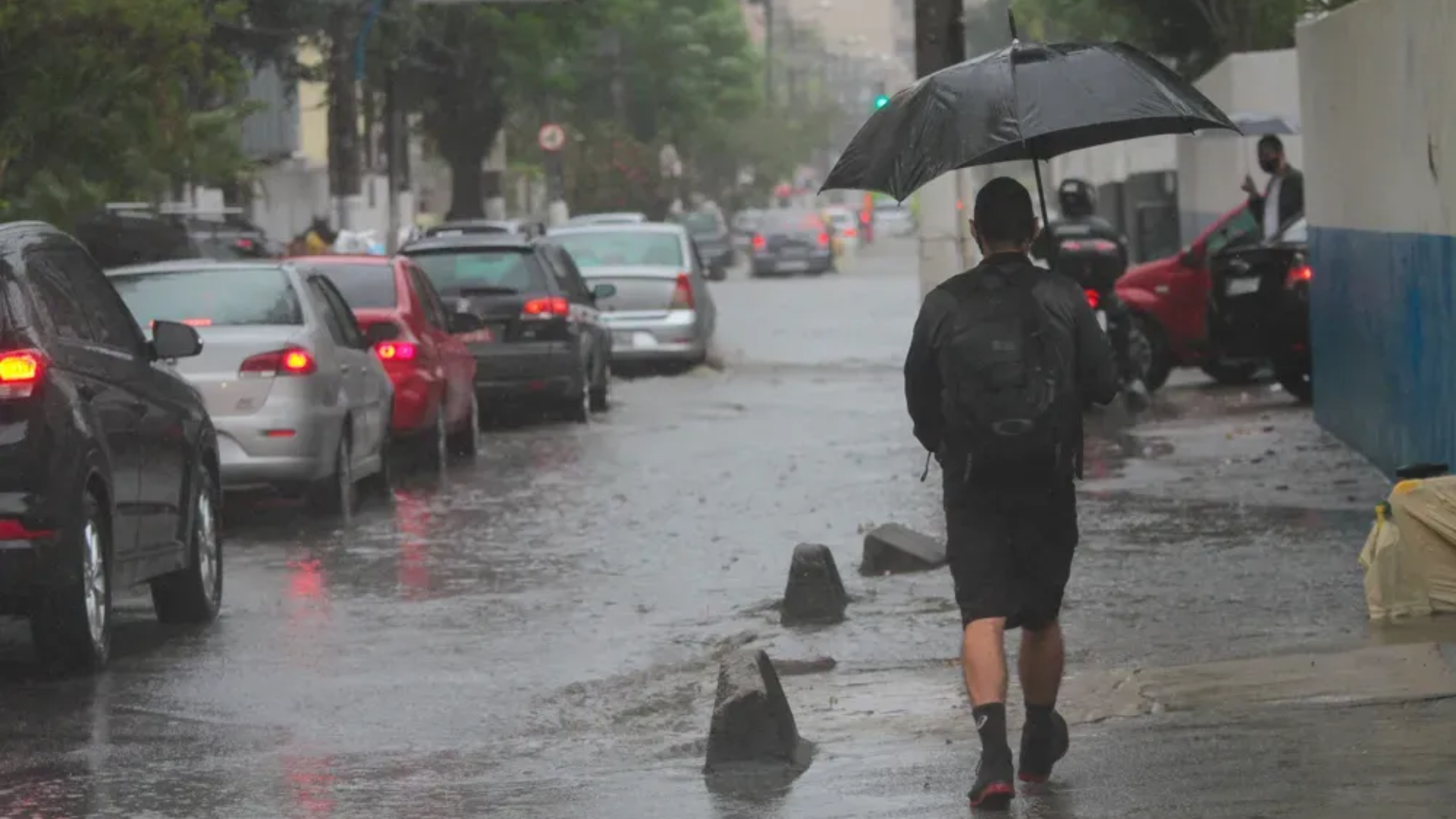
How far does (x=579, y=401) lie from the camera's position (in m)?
23.7

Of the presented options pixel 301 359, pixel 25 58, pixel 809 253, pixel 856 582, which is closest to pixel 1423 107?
pixel 856 582

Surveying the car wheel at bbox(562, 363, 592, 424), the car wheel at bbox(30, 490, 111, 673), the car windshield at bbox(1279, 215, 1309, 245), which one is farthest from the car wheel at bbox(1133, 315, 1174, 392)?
the car wheel at bbox(30, 490, 111, 673)

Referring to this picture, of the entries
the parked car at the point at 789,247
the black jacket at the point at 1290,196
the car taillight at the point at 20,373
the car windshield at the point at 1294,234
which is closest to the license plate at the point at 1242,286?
the car windshield at the point at 1294,234

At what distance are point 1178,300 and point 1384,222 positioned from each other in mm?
8778

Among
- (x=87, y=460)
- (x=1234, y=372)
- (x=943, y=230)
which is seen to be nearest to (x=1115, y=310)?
(x=943, y=230)

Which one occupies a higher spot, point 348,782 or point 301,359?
point 301,359

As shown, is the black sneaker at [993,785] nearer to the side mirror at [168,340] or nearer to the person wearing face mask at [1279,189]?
the side mirror at [168,340]

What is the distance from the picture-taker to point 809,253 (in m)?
67.6

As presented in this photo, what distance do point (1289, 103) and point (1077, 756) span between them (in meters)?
22.9

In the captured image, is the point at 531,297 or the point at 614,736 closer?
the point at 614,736

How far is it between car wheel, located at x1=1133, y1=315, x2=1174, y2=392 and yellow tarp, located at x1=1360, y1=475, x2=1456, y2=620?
44.8ft

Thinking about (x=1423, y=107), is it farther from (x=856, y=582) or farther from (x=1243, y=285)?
(x=1243, y=285)

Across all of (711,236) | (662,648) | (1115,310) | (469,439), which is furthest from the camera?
(711,236)

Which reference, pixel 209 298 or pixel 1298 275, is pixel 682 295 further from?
pixel 209 298
